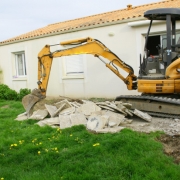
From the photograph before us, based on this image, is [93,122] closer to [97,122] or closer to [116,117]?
[97,122]

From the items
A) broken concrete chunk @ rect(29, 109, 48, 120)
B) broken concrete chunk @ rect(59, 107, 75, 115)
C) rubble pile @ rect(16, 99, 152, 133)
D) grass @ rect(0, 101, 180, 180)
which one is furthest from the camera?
broken concrete chunk @ rect(29, 109, 48, 120)

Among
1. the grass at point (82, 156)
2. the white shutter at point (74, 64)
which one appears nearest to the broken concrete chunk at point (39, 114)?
the grass at point (82, 156)

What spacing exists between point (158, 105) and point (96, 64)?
5.27 m

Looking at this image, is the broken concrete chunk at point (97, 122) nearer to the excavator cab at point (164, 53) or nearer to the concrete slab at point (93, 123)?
the concrete slab at point (93, 123)

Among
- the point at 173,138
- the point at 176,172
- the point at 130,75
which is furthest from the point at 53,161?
the point at 130,75

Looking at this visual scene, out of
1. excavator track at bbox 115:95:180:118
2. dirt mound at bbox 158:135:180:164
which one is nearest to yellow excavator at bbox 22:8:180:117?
excavator track at bbox 115:95:180:118

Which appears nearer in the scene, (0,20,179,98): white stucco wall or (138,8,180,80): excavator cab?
(138,8,180,80): excavator cab

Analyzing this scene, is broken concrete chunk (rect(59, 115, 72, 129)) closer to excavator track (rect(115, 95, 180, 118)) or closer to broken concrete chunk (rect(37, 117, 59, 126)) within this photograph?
broken concrete chunk (rect(37, 117, 59, 126))

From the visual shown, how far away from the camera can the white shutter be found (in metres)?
13.2

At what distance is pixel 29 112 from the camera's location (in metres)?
8.51

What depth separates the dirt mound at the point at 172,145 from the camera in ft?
16.1

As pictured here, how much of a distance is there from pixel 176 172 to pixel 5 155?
122 inches

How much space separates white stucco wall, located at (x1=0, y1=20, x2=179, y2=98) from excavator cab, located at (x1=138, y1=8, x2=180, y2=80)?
2.78 metres

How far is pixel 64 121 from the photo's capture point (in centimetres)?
723
